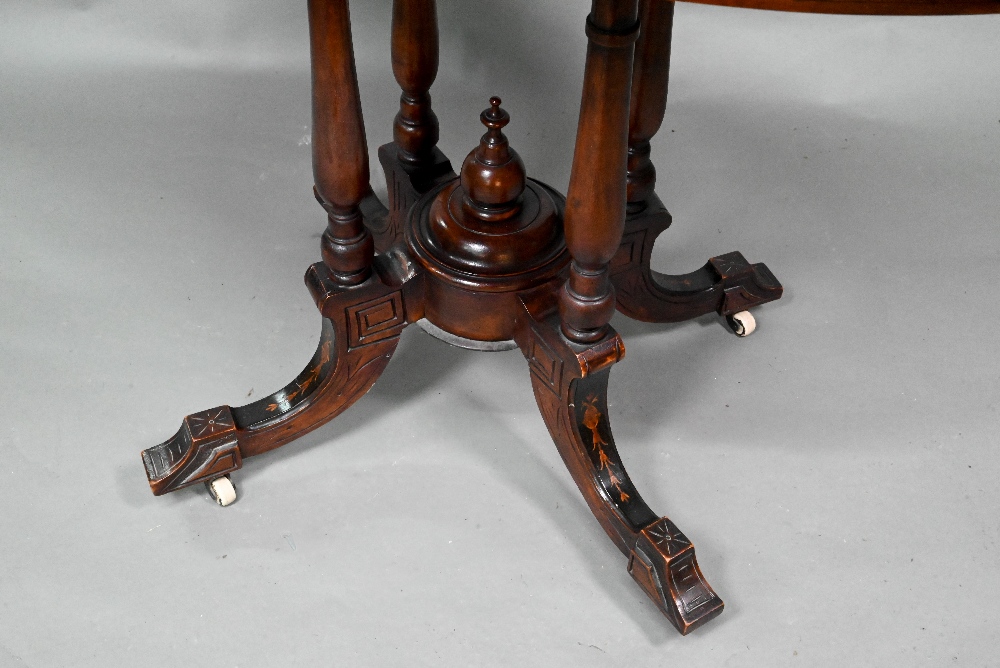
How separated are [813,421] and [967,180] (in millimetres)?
762

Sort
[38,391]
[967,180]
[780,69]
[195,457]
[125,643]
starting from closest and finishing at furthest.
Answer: [125,643] → [195,457] → [38,391] → [967,180] → [780,69]

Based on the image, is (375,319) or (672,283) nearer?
(375,319)

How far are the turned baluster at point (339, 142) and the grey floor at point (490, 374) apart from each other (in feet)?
1.07

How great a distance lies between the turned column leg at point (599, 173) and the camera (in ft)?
4.56

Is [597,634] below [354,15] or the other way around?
below

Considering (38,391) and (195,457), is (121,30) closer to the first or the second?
(38,391)

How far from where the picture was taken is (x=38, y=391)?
1954 mm

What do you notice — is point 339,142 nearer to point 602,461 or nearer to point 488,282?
point 488,282

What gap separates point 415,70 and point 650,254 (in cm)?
44

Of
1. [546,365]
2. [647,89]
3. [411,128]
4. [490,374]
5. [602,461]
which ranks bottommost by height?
[490,374]

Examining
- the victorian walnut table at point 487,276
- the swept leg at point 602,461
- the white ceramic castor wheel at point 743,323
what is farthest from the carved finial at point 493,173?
the white ceramic castor wheel at point 743,323

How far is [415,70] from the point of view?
191 cm

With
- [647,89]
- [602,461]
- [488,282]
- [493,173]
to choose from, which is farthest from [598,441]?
[647,89]

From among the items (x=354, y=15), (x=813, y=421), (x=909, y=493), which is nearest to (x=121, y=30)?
(x=354, y=15)
